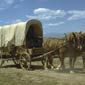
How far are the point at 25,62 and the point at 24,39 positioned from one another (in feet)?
4.22

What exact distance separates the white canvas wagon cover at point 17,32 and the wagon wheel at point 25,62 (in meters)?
0.89

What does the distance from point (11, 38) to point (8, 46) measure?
521 mm

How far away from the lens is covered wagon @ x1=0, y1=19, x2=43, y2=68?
1822cm

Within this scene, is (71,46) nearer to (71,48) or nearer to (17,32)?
(71,48)

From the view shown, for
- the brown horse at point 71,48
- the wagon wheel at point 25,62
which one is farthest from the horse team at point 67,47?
the wagon wheel at point 25,62

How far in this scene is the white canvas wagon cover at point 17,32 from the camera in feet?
60.4

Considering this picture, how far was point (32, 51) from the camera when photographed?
58.6 ft

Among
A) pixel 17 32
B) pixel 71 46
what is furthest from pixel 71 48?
pixel 17 32

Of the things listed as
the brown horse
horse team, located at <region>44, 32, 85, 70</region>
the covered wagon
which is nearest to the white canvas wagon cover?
the covered wagon

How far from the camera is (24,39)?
722 inches

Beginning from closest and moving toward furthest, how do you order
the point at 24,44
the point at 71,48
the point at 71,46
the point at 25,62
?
the point at 71,46
the point at 71,48
the point at 25,62
the point at 24,44

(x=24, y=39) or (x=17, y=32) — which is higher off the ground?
(x=17, y=32)

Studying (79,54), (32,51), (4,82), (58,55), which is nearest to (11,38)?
(32,51)

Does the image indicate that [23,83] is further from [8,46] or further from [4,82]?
[8,46]
